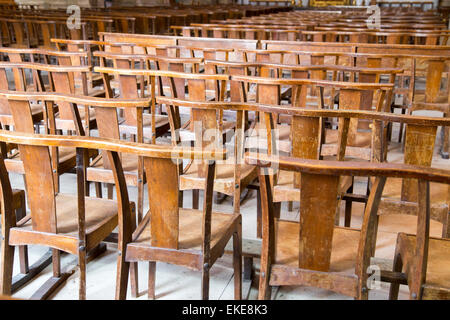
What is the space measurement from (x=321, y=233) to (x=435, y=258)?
1.63 ft

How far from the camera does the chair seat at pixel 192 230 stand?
1.69 m

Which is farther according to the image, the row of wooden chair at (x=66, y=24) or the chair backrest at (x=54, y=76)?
the row of wooden chair at (x=66, y=24)

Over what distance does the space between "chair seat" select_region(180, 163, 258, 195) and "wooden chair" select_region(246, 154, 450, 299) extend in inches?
23.7

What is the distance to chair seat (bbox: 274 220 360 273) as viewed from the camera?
1553 millimetres

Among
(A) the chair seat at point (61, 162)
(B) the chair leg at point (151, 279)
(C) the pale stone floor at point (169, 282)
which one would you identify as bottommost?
(C) the pale stone floor at point (169, 282)

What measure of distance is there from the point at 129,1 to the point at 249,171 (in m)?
16.7

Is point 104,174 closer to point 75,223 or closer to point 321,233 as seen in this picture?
point 75,223

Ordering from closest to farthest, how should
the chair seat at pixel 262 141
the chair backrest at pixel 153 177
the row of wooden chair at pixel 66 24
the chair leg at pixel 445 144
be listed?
the chair backrest at pixel 153 177, the chair seat at pixel 262 141, the chair leg at pixel 445 144, the row of wooden chair at pixel 66 24

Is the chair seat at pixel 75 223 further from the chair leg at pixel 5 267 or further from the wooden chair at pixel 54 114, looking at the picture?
the wooden chair at pixel 54 114

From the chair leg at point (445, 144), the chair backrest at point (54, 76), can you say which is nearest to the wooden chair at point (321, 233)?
the chair backrest at point (54, 76)

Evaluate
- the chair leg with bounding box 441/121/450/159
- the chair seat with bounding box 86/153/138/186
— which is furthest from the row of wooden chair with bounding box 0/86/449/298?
the chair leg with bounding box 441/121/450/159

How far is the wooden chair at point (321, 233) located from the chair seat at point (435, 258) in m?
0.17

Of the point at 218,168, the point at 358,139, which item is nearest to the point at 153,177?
the point at 218,168

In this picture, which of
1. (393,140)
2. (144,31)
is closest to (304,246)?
(393,140)
